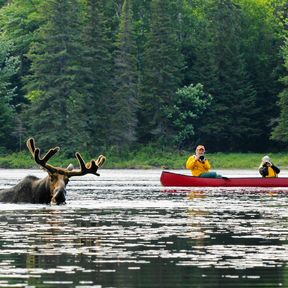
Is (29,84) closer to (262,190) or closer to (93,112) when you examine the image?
(93,112)

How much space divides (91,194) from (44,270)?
23252 mm

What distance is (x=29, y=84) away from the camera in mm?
96438

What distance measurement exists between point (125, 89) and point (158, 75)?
128 inches

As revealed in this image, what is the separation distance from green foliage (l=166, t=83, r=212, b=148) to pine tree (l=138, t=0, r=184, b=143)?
0.64 m

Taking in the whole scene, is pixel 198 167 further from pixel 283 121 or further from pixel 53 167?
pixel 283 121

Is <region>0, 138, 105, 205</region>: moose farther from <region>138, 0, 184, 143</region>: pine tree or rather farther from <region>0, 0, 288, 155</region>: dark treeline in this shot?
<region>138, 0, 184, 143</region>: pine tree

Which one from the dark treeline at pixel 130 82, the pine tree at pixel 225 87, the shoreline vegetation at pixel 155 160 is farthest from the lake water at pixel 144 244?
the pine tree at pixel 225 87

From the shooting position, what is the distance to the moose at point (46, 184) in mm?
29484

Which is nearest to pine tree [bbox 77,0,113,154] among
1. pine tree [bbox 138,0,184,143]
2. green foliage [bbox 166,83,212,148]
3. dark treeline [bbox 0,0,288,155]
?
dark treeline [bbox 0,0,288,155]

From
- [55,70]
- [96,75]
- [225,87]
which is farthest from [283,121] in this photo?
[55,70]

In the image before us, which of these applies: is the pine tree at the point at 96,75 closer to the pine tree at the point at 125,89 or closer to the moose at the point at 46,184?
the pine tree at the point at 125,89

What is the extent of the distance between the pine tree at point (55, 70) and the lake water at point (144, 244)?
5819 centimetres

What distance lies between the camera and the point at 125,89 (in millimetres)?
95438

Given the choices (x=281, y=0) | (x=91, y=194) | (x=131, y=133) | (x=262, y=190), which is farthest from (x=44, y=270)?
(x=281, y=0)
